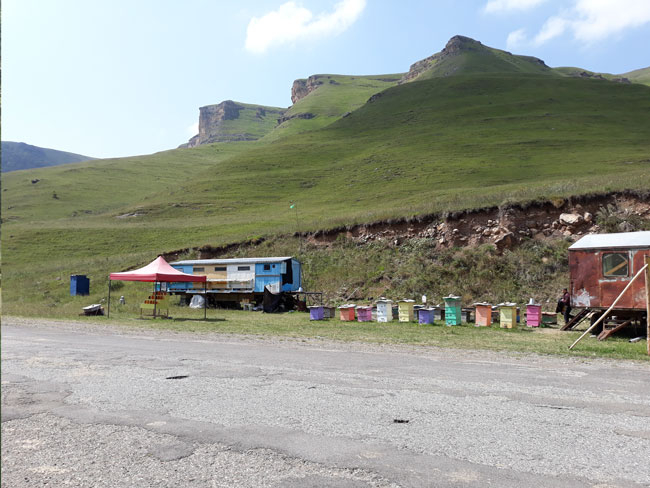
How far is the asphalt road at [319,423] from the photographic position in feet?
16.8

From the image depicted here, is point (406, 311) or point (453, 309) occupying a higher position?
point (453, 309)

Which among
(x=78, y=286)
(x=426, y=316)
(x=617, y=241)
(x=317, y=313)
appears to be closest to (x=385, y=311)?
(x=426, y=316)

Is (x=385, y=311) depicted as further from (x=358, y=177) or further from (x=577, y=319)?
(x=358, y=177)

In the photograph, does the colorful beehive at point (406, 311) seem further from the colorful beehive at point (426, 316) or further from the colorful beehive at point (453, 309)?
the colorful beehive at point (453, 309)

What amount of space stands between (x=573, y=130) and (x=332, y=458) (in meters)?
94.8

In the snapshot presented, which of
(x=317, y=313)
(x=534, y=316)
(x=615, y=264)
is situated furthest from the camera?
(x=317, y=313)

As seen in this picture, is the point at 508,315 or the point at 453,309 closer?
the point at 508,315

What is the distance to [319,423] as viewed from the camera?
264 inches

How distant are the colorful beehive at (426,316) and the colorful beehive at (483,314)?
210cm

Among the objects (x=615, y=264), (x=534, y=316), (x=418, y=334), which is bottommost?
(x=418, y=334)

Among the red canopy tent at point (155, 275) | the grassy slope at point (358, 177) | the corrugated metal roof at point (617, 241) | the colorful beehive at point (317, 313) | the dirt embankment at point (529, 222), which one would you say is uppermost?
the grassy slope at point (358, 177)

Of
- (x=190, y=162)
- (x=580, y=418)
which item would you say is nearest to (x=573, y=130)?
(x=580, y=418)

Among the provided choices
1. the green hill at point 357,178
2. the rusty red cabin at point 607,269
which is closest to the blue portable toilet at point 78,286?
the green hill at point 357,178

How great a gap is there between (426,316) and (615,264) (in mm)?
8143
